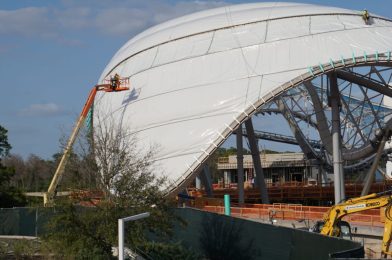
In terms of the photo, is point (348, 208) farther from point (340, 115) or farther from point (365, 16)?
point (340, 115)

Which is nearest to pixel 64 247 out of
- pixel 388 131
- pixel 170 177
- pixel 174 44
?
pixel 170 177

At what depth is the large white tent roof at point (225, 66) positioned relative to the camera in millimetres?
35406

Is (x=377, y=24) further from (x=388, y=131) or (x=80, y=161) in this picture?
(x=80, y=161)

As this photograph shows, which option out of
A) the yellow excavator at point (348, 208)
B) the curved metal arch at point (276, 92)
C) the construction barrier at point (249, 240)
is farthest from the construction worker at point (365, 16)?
the construction barrier at point (249, 240)

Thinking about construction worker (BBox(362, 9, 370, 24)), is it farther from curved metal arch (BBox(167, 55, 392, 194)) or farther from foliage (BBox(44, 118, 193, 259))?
foliage (BBox(44, 118, 193, 259))

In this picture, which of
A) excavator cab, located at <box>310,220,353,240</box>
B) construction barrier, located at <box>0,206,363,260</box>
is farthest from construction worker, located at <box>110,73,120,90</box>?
excavator cab, located at <box>310,220,353,240</box>

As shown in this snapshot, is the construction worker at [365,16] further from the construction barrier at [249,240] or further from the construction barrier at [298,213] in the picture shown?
the construction barrier at [249,240]

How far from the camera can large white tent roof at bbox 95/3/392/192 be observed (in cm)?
3541

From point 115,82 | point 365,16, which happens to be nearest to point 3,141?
point 115,82

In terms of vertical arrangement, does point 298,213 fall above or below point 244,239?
above

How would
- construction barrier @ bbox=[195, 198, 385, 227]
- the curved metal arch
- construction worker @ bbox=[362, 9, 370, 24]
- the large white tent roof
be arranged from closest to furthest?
construction barrier @ bbox=[195, 198, 385, 227] → the curved metal arch → the large white tent roof → construction worker @ bbox=[362, 9, 370, 24]

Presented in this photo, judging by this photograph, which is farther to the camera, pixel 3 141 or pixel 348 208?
pixel 3 141

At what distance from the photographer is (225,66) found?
38.1 metres

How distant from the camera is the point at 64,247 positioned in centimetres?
2078
